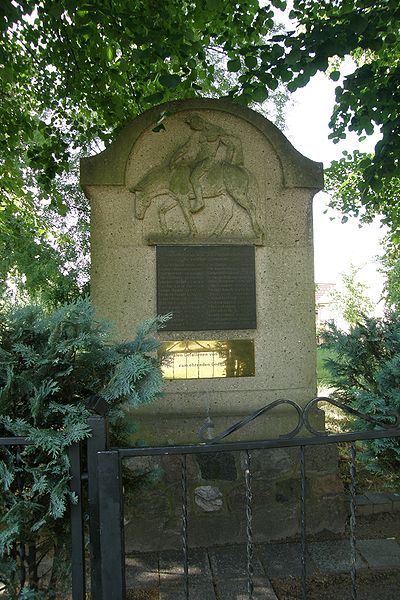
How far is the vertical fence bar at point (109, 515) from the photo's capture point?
1.75 m

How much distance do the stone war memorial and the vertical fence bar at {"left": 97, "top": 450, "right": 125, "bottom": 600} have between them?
1.84 metres

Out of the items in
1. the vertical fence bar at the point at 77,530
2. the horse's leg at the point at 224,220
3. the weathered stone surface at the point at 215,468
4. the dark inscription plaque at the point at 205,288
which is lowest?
the weathered stone surface at the point at 215,468

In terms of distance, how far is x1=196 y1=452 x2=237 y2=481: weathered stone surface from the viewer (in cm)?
363

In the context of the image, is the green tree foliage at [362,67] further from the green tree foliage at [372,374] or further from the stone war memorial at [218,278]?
the green tree foliage at [372,374]

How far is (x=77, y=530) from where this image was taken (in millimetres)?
1800

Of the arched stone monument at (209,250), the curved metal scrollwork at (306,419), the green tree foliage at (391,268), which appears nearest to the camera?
the curved metal scrollwork at (306,419)

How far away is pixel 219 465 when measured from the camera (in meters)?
3.64

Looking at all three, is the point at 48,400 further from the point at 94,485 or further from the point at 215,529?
the point at 215,529

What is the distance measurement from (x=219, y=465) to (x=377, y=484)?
5.53 feet

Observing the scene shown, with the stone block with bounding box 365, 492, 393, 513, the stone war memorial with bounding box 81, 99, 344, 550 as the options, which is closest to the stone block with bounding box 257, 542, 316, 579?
the stone war memorial with bounding box 81, 99, 344, 550

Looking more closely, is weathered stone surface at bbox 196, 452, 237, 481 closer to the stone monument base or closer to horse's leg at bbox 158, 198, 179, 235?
the stone monument base

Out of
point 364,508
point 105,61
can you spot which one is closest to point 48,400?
point 364,508

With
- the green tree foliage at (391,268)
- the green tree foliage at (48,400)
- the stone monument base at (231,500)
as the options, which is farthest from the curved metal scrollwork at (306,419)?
the green tree foliage at (391,268)

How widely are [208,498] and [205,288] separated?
1.68 meters
